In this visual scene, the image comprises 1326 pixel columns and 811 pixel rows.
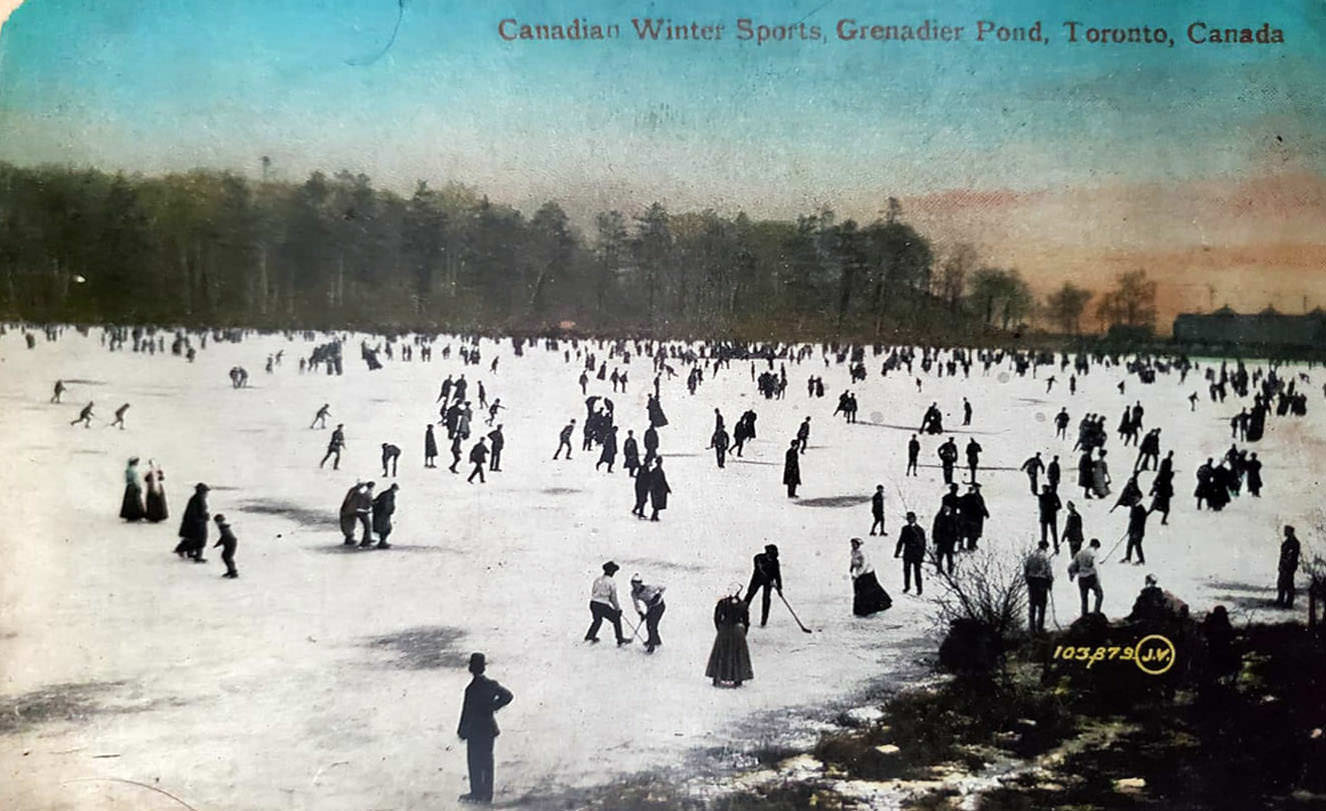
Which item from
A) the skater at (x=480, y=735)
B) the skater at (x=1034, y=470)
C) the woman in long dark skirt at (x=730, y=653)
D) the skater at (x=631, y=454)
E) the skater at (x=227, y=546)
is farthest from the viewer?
the skater at (x=1034, y=470)

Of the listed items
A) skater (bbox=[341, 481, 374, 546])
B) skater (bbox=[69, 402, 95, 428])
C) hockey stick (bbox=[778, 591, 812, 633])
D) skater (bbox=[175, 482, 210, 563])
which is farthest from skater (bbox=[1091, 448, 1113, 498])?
skater (bbox=[69, 402, 95, 428])

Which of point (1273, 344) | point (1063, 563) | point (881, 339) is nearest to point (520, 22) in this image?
point (881, 339)

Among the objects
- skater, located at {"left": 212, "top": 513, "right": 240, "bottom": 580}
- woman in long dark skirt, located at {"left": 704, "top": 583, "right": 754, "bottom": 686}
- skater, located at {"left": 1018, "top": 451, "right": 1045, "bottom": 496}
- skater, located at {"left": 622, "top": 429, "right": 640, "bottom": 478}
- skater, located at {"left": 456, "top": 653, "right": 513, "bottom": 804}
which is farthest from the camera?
skater, located at {"left": 1018, "top": 451, "right": 1045, "bottom": 496}

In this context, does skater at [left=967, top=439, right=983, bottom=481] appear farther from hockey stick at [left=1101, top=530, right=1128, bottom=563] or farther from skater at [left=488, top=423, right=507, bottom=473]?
skater at [left=488, top=423, right=507, bottom=473]

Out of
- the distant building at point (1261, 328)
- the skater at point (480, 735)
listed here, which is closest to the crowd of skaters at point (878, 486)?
the distant building at point (1261, 328)

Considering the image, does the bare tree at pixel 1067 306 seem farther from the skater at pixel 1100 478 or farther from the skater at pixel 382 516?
the skater at pixel 382 516

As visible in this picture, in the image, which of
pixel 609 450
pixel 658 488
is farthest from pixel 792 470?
pixel 609 450
